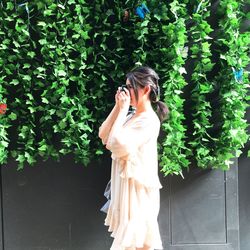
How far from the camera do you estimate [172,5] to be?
3717 millimetres

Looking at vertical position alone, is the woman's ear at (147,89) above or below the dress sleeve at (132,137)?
above

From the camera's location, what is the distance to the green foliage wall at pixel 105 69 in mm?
3826

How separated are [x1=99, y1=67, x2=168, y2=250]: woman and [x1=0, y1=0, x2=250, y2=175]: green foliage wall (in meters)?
0.81

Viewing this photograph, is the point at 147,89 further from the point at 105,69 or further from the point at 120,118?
the point at 105,69

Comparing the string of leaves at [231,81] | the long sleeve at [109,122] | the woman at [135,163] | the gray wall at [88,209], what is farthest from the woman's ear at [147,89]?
the gray wall at [88,209]

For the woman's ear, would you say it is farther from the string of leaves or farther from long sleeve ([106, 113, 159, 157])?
the string of leaves

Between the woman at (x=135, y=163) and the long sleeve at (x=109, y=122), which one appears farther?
the long sleeve at (x=109, y=122)

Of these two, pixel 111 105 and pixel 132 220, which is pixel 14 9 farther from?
pixel 132 220

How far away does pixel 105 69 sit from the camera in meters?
3.95

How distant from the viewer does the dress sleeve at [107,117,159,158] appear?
282 cm

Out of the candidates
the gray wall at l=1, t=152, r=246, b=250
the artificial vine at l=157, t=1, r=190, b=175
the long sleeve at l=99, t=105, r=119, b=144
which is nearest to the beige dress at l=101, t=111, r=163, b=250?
the long sleeve at l=99, t=105, r=119, b=144

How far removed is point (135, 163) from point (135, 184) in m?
0.17

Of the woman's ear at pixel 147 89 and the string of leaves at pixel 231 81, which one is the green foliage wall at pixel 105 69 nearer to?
the string of leaves at pixel 231 81

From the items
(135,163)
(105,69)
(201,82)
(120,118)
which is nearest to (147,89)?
(120,118)
